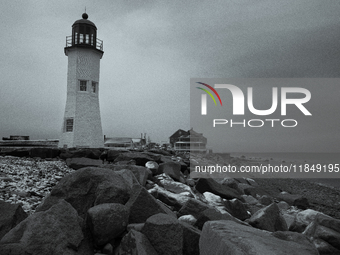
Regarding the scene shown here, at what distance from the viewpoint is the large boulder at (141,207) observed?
2.67 metres

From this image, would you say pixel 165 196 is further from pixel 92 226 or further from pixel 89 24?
pixel 89 24

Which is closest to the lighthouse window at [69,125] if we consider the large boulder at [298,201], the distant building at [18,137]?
the distant building at [18,137]

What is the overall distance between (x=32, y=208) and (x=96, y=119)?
16.0 metres

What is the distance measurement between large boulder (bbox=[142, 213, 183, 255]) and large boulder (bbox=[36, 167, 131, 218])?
2.23 ft

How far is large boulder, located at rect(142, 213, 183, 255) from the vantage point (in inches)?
87.0

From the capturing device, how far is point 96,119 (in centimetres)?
1859

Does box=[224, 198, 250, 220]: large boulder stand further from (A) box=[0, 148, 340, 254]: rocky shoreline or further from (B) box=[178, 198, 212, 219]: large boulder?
(B) box=[178, 198, 212, 219]: large boulder

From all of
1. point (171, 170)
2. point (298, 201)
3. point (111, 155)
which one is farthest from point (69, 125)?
point (298, 201)

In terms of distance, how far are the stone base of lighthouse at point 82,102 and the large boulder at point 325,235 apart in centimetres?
1667

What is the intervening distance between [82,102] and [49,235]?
1738 centimetres

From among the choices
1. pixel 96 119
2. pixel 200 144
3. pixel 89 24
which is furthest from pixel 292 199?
pixel 200 144

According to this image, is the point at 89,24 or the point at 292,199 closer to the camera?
the point at 292,199

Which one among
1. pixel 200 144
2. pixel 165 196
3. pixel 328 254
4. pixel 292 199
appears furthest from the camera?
pixel 200 144

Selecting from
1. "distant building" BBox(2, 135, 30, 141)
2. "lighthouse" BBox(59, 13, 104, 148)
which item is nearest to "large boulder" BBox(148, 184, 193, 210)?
"lighthouse" BBox(59, 13, 104, 148)
